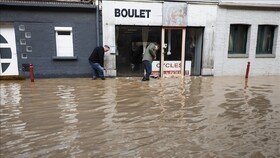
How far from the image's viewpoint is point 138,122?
16.4 ft

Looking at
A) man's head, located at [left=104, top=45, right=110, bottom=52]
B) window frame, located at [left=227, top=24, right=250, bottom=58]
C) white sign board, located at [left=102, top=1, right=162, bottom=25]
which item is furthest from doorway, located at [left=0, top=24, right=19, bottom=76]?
window frame, located at [left=227, top=24, right=250, bottom=58]

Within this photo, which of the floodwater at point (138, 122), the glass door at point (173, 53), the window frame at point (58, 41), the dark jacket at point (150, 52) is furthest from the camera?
the glass door at point (173, 53)

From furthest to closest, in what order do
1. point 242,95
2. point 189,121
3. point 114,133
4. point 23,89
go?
point 23,89 < point 242,95 < point 189,121 < point 114,133

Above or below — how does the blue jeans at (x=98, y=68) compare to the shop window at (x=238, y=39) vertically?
below

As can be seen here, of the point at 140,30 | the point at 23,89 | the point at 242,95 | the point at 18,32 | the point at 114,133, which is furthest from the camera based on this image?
the point at 140,30

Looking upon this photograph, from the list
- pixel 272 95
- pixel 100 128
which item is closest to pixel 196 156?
pixel 100 128

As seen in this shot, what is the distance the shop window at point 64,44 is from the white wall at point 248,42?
21.9ft

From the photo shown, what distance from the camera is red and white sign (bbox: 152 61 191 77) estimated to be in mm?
11461

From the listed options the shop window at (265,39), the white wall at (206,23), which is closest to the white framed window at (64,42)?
the white wall at (206,23)

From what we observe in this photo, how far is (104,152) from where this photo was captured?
3.67 m

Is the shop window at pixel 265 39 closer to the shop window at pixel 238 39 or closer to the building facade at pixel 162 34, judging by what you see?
the shop window at pixel 238 39

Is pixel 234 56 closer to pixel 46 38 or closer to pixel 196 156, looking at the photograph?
pixel 46 38

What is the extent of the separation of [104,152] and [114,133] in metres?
0.75

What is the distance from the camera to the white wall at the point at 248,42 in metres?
11.6
